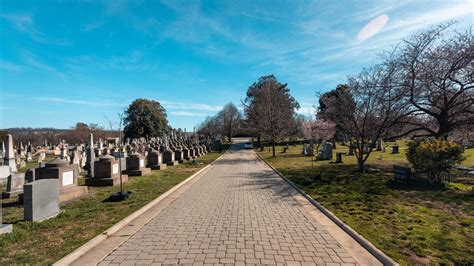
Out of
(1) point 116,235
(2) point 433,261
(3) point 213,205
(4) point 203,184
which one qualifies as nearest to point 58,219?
(1) point 116,235

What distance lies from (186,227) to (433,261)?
4668 mm

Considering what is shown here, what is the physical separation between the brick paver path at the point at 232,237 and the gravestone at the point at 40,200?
267 centimetres

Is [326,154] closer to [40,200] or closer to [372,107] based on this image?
[372,107]

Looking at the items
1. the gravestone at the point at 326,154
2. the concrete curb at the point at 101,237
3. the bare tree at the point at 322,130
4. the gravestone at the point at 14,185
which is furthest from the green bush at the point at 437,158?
the gravestone at the point at 14,185

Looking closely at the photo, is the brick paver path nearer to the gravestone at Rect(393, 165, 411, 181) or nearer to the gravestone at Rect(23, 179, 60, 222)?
the gravestone at Rect(23, 179, 60, 222)

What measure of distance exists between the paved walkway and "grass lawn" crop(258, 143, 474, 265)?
960 millimetres

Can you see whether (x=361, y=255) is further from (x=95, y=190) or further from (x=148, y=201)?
(x=95, y=190)

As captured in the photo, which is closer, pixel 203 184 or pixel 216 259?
pixel 216 259

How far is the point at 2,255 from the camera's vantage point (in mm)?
4617

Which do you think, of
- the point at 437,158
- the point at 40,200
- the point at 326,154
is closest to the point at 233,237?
the point at 40,200

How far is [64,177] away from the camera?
9.46m

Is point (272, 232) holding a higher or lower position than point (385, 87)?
lower

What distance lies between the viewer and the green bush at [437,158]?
428 inches

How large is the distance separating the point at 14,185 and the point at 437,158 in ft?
53.8
